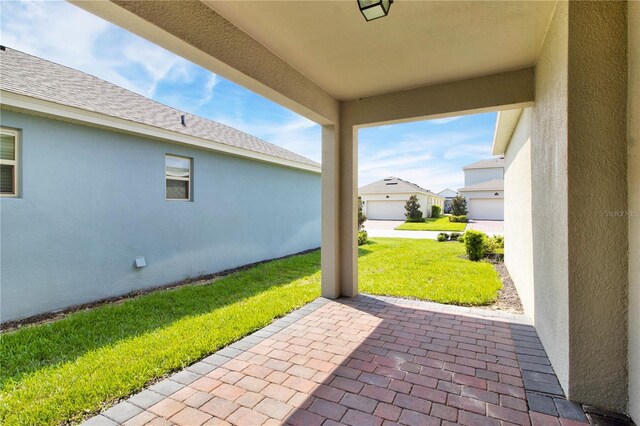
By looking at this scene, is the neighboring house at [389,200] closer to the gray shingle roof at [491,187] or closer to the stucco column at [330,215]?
the gray shingle roof at [491,187]

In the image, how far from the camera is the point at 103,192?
6039 millimetres

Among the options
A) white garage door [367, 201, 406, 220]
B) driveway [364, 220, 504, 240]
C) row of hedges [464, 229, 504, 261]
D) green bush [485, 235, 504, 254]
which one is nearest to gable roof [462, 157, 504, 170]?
white garage door [367, 201, 406, 220]

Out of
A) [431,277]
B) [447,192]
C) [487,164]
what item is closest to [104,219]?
[431,277]

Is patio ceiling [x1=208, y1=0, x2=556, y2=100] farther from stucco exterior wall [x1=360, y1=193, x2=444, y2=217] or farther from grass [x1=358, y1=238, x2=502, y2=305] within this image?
stucco exterior wall [x1=360, y1=193, x2=444, y2=217]

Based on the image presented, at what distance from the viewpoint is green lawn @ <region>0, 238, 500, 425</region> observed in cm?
276

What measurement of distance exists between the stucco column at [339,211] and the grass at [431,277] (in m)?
0.79

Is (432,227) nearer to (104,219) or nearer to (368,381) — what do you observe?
(104,219)

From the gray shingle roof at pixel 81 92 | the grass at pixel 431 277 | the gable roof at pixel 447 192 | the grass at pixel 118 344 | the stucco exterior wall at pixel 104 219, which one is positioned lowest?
the grass at pixel 118 344

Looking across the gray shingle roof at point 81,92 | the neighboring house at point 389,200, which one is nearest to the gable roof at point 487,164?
the neighboring house at point 389,200

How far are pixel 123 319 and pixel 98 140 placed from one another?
347 cm

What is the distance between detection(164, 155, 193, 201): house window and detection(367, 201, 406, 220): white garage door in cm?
2714

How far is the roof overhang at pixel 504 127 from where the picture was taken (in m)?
5.74

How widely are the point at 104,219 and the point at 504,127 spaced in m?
8.37

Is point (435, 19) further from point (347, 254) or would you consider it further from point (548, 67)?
point (347, 254)
